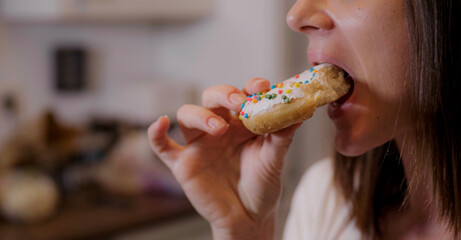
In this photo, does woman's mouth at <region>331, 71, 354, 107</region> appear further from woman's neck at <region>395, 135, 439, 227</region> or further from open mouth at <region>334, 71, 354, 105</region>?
woman's neck at <region>395, 135, 439, 227</region>

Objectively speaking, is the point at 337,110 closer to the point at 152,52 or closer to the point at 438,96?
the point at 438,96

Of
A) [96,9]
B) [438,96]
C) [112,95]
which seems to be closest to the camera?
[438,96]

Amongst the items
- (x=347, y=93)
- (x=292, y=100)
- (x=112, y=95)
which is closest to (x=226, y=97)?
(x=292, y=100)

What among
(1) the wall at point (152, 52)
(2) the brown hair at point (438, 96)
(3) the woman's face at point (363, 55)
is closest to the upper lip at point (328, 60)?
(3) the woman's face at point (363, 55)

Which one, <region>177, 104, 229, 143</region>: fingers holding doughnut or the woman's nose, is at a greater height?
the woman's nose

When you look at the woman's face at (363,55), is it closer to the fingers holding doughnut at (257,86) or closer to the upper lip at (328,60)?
the upper lip at (328,60)

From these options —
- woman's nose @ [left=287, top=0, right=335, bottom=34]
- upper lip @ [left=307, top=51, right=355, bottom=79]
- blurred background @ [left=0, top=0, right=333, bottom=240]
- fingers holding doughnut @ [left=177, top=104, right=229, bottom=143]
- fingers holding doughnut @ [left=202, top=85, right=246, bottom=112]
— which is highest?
woman's nose @ [left=287, top=0, right=335, bottom=34]

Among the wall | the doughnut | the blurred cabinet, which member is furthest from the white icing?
the wall

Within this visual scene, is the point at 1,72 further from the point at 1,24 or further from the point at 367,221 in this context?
the point at 367,221
